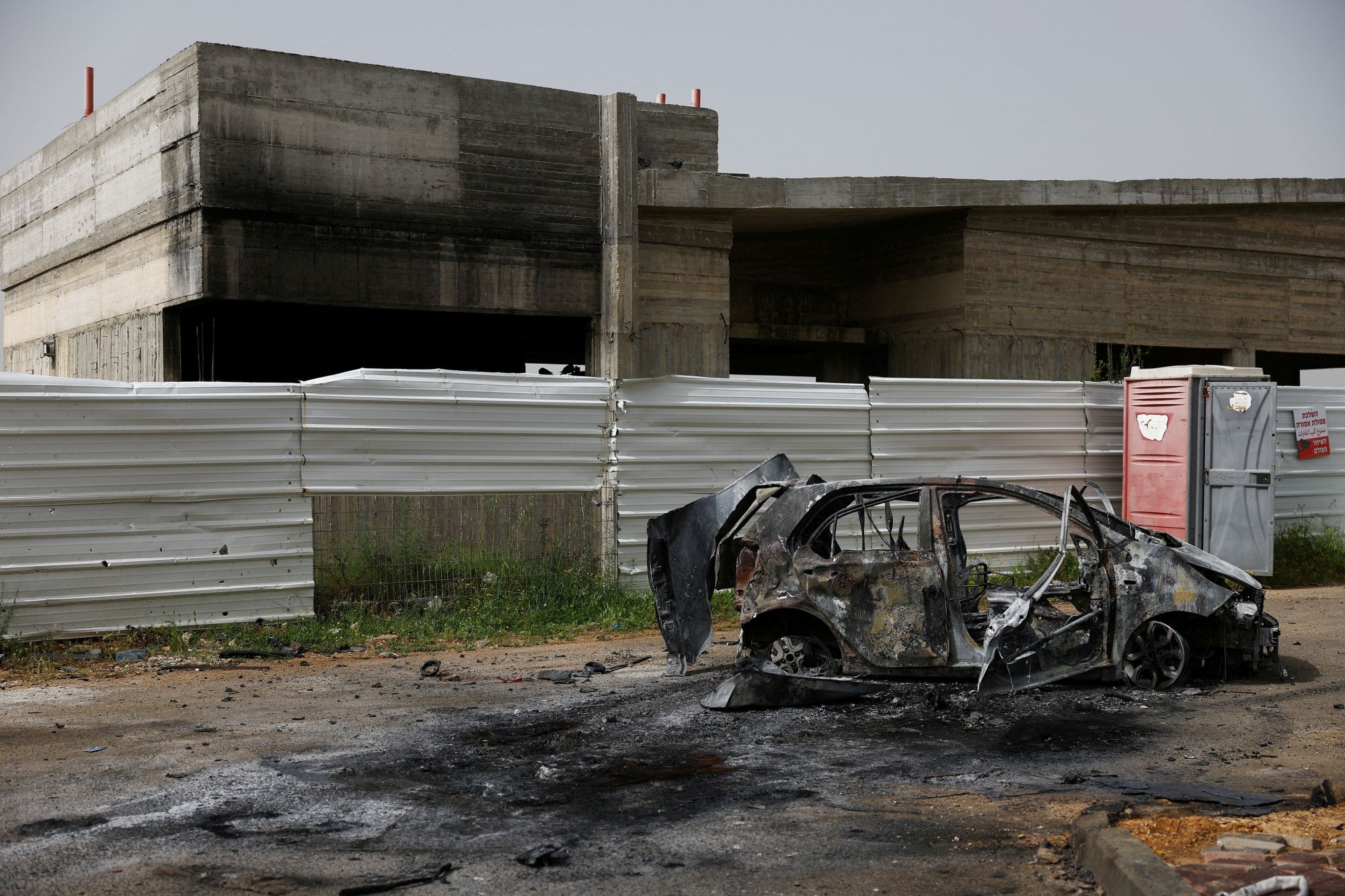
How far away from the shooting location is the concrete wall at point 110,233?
1547 centimetres

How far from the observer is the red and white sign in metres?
15.7

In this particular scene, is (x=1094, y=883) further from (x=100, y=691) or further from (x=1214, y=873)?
(x=100, y=691)

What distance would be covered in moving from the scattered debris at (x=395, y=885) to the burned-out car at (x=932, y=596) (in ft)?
12.5

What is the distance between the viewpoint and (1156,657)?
8.66 metres

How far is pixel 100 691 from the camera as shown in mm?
9258

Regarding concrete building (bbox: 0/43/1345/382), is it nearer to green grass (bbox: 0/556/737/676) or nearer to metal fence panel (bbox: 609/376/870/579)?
metal fence panel (bbox: 609/376/870/579)

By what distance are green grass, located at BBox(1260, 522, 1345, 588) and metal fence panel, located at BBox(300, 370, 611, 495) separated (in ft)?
27.4

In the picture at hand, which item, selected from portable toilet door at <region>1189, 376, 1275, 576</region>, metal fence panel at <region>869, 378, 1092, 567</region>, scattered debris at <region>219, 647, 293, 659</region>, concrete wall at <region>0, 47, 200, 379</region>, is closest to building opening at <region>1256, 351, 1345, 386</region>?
portable toilet door at <region>1189, 376, 1275, 576</region>

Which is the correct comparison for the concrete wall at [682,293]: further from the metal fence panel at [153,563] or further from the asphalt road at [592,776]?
the asphalt road at [592,776]

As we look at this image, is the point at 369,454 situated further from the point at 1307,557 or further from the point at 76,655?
the point at 1307,557

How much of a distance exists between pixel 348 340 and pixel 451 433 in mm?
12149

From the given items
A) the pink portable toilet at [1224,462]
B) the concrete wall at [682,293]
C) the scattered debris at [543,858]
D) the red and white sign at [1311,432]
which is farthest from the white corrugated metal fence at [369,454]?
the scattered debris at [543,858]

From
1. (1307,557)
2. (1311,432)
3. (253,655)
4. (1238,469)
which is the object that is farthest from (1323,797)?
(1311,432)

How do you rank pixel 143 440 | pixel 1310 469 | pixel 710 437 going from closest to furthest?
pixel 143 440 → pixel 710 437 → pixel 1310 469
